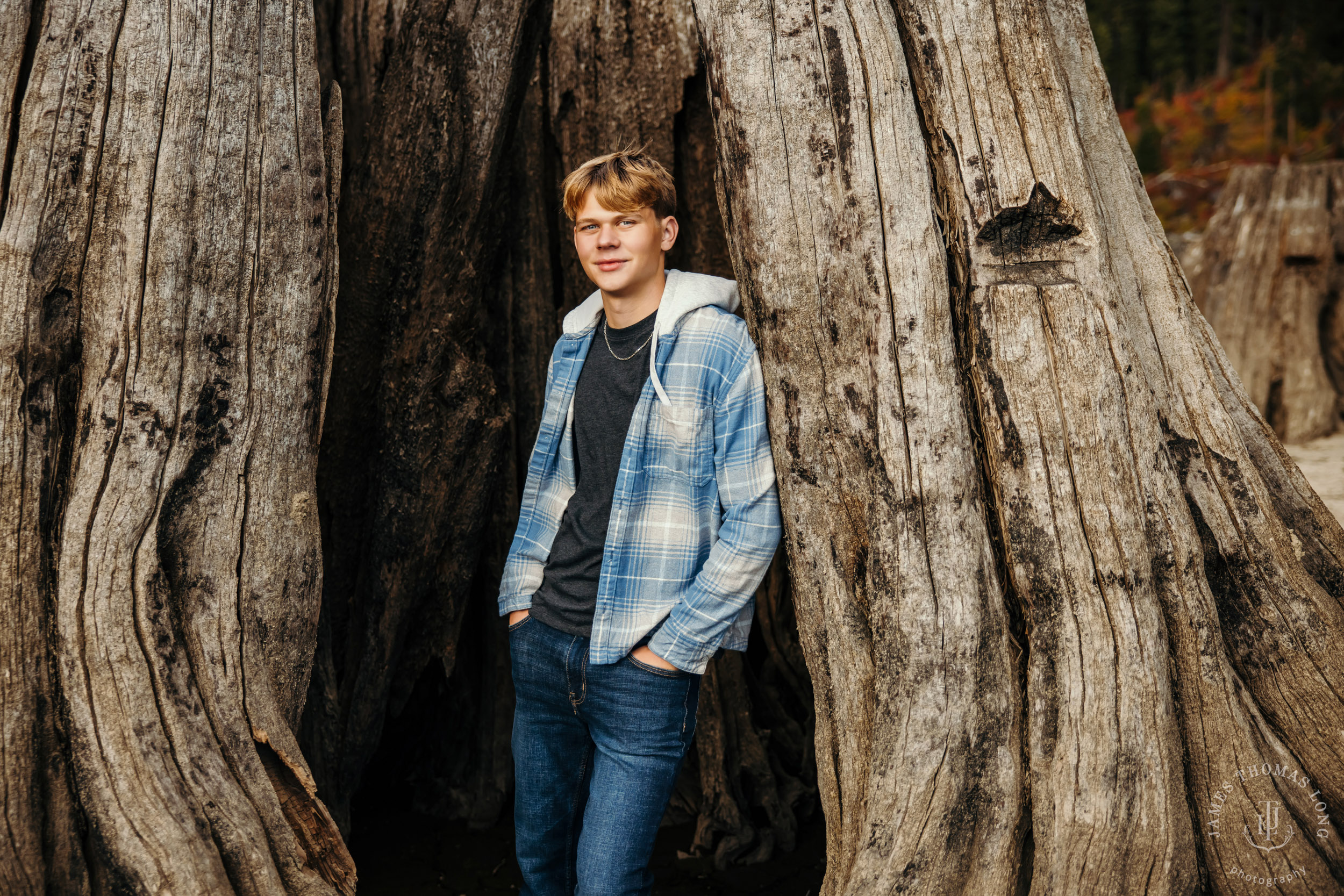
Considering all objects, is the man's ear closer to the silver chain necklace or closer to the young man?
the young man

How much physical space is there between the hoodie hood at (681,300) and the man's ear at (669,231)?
0.07 m

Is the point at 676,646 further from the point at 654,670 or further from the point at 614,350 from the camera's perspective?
the point at 614,350

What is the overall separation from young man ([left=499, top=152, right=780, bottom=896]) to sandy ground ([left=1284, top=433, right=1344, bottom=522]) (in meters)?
5.07

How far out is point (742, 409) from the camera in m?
2.36

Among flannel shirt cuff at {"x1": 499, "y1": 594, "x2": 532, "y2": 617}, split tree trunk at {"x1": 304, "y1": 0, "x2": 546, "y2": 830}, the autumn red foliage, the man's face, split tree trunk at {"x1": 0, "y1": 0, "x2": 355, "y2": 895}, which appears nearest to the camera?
split tree trunk at {"x1": 0, "y1": 0, "x2": 355, "y2": 895}

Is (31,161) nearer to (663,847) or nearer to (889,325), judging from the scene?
(889,325)

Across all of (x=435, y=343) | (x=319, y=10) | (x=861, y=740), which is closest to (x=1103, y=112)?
(x=861, y=740)

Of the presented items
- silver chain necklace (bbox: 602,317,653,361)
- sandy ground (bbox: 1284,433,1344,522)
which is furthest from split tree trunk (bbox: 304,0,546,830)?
sandy ground (bbox: 1284,433,1344,522)

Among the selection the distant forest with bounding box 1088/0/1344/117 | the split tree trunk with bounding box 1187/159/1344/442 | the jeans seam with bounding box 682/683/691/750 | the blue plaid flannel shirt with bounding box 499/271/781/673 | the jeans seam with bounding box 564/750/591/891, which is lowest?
the jeans seam with bounding box 564/750/591/891

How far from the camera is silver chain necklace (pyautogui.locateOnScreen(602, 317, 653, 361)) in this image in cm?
241

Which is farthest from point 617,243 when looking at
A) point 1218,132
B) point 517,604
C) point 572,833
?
point 1218,132

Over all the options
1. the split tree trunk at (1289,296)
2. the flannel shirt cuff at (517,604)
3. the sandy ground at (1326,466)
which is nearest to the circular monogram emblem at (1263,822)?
the flannel shirt cuff at (517,604)

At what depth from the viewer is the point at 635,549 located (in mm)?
2301

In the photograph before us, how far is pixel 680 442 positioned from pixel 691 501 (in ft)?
0.52
